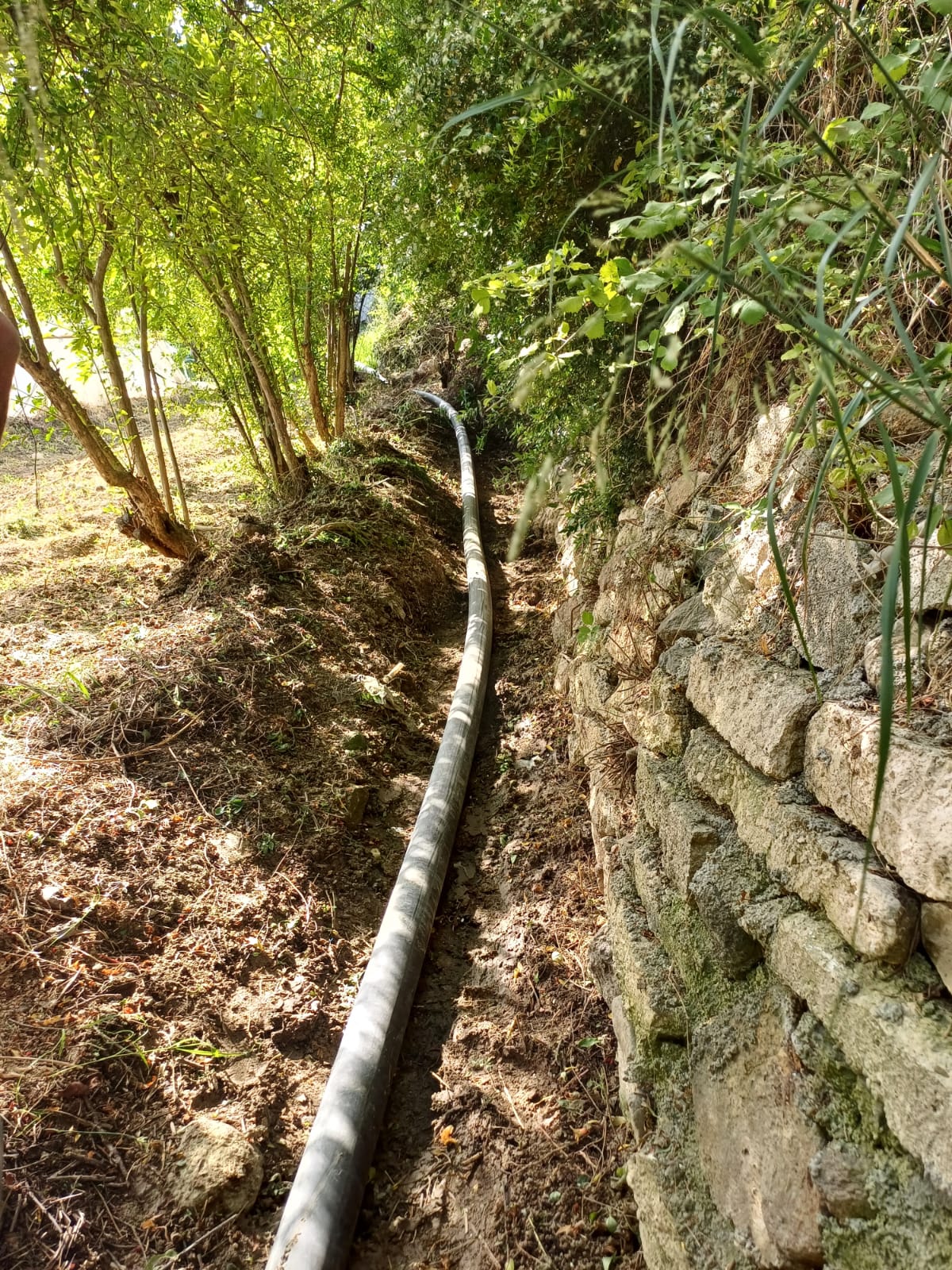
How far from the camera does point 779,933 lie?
1303mm

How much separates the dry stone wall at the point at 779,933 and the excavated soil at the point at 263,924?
0.34 metres

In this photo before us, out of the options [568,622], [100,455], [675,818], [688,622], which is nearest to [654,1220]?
[675,818]

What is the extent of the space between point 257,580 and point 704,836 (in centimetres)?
301

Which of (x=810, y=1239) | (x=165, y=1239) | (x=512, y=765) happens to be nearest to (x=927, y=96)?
(x=810, y=1239)

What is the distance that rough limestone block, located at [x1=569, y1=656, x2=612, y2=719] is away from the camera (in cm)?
284

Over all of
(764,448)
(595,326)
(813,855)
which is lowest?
(813,855)

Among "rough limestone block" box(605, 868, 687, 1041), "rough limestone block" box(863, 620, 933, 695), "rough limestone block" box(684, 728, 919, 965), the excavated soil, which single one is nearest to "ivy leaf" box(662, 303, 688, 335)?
"rough limestone block" box(863, 620, 933, 695)

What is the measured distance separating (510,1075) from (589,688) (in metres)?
1.44

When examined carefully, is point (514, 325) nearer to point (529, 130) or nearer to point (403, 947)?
point (529, 130)

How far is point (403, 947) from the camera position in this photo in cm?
233

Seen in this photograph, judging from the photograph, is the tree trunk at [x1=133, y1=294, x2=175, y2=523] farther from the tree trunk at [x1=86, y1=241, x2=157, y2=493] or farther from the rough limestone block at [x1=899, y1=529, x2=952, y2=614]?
the rough limestone block at [x1=899, y1=529, x2=952, y2=614]

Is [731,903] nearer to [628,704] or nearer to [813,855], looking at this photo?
[813,855]

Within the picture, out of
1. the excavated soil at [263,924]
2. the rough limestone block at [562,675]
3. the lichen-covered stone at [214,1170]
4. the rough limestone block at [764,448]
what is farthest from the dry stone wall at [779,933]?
the rough limestone block at [562,675]

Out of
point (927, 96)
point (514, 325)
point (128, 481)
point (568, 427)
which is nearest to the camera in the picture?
point (927, 96)
